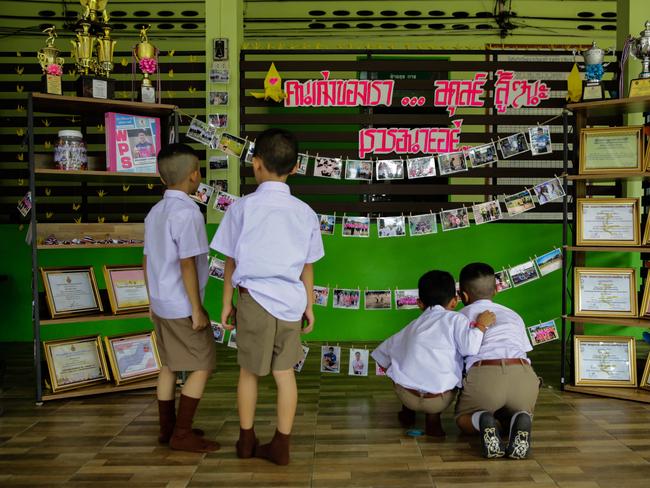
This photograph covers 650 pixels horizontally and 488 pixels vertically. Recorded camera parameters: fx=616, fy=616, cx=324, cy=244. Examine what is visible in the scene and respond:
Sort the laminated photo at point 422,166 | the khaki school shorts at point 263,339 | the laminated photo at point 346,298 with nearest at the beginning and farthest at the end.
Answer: the khaki school shorts at point 263,339, the laminated photo at point 346,298, the laminated photo at point 422,166

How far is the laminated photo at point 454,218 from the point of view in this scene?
417 cm

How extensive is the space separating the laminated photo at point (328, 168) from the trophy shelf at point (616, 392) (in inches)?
78.2

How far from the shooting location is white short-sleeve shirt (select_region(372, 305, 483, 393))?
2691 mm

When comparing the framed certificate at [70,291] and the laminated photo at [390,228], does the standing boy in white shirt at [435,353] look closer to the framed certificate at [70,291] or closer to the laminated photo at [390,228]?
the laminated photo at [390,228]

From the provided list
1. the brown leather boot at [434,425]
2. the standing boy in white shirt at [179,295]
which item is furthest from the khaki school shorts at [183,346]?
the brown leather boot at [434,425]

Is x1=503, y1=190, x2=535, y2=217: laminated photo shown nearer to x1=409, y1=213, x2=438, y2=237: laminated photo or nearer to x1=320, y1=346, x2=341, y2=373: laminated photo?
x1=409, y1=213, x2=438, y2=237: laminated photo

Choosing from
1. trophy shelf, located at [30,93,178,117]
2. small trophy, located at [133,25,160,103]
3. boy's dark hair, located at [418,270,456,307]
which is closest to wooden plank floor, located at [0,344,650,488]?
boy's dark hair, located at [418,270,456,307]

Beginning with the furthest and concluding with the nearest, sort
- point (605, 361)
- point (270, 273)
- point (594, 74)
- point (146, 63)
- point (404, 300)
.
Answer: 1. point (404, 300)
2. point (146, 63)
3. point (594, 74)
4. point (605, 361)
5. point (270, 273)

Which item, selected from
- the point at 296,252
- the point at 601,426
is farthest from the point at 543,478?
the point at 296,252

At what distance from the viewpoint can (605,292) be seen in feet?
11.6

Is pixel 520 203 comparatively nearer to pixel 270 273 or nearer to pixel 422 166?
pixel 422 166

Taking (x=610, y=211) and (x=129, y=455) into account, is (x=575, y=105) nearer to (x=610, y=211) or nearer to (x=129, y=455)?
(x=610, y=211)

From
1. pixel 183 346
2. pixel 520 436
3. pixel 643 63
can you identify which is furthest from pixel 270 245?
pixel 643 63

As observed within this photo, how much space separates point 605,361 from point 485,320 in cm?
129
